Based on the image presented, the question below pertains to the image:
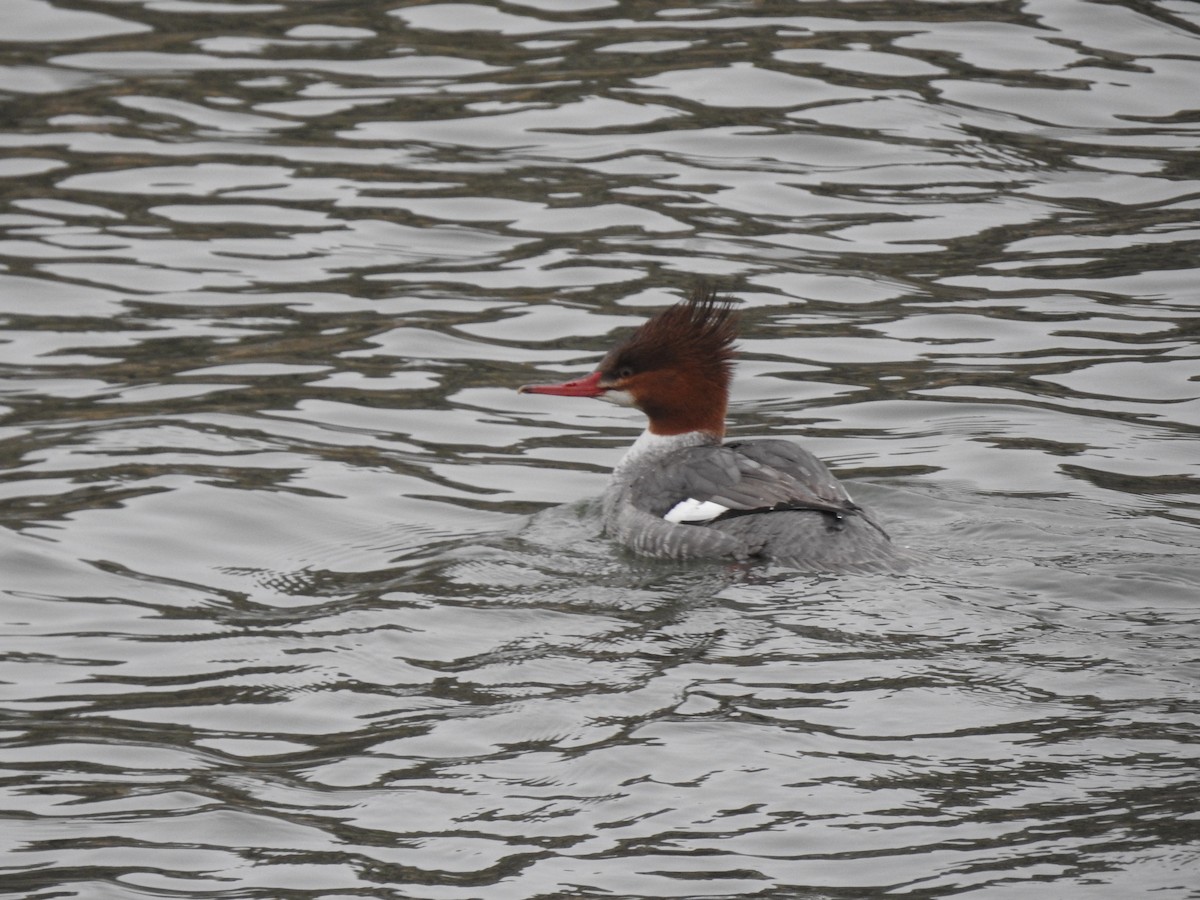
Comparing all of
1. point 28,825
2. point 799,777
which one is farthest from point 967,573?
point 28,825

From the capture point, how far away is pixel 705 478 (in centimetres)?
786

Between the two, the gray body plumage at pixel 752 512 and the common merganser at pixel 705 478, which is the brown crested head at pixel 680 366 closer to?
the common merganser at pixel 705 478

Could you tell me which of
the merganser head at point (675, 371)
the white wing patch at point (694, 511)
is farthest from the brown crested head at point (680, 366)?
the white wing patch at point (694, 511)

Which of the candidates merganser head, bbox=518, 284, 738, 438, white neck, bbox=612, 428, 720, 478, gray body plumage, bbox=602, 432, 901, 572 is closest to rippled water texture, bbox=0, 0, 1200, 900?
gray body plumage, bbox=602, 432, 901, 572

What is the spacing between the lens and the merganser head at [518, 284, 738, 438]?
8.30m

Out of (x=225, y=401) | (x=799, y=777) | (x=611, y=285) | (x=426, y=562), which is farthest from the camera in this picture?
(x=611, y=285)

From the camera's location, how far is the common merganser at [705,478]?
734 centimetres

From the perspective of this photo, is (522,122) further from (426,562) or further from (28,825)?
(28,825)

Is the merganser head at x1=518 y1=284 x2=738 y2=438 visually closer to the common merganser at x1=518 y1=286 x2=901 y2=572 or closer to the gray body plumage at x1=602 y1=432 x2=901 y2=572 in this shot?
the common merganser at x1=518 y1=286 x2=901 y2=572

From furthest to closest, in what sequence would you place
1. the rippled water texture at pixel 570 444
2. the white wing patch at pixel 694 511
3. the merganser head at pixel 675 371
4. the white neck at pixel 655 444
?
1. the white neck at pixel 655 444
2. the merganser head at pixel 675 371
3. the white wing patch at pixel 694 511
4. the rippled water texture at pixel 570 444

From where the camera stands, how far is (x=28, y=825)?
5.46 metres

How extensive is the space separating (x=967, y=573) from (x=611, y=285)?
4.10 metres

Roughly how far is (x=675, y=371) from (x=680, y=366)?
1.3 inches

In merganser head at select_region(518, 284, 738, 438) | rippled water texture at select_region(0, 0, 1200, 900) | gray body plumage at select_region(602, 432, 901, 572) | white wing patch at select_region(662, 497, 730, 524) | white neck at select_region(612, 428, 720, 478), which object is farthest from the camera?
white neck at select_region(612, 428, 720, 478)
